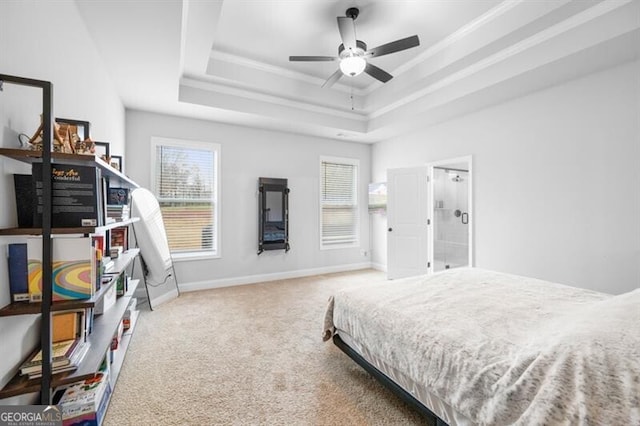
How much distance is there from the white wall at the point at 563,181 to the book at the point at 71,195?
4278mm

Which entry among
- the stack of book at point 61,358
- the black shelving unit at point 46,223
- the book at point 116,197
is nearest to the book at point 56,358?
the stack of book at point 61,358

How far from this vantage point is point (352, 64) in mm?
2840

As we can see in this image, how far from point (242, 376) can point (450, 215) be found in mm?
5377

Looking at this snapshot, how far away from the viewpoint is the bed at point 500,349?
3.43 feet

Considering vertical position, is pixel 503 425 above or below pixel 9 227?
below

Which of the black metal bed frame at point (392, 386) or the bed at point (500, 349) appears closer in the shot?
the bed at point (500, 349)

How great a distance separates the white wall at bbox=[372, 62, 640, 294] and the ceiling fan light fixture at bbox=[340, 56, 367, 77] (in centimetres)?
223

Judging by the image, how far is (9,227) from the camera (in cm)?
126

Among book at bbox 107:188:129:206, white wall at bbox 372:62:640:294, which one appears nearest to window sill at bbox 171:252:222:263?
book at bbox 107:188:129:206

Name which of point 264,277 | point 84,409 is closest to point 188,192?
point 264,277

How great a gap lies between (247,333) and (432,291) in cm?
189

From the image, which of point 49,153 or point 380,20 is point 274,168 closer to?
point 380,20

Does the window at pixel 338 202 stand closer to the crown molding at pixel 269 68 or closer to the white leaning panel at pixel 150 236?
the crown molding at pixel 269 68

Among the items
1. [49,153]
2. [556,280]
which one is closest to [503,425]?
[49,153]
